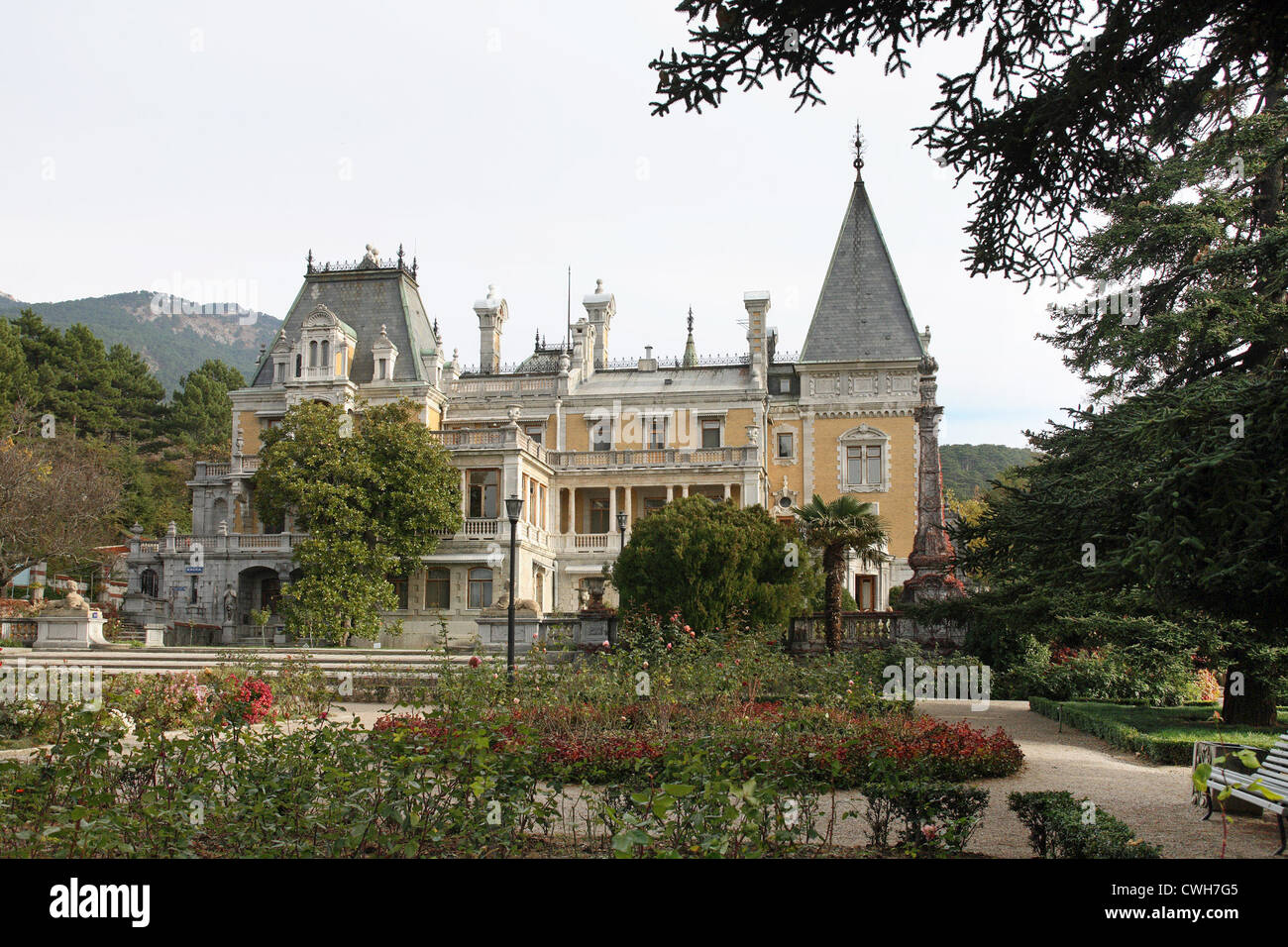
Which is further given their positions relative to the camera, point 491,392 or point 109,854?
point 491,392

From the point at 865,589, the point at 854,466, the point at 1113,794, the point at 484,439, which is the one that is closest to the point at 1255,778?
the point at 1113,794

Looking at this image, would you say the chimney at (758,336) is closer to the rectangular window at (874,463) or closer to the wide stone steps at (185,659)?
the rectangular window at (874,463)

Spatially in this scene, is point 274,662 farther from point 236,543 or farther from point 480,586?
point 236,543

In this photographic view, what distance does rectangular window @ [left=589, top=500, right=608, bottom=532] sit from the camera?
4347 cm

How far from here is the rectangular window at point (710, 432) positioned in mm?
44750

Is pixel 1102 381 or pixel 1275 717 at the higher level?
pixel 1102 381

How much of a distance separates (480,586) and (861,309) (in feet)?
68.1

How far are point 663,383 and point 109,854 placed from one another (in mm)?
41515

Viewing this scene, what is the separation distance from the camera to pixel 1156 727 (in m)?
14.6

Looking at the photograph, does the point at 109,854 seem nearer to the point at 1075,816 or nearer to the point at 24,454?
the point at 1075,816

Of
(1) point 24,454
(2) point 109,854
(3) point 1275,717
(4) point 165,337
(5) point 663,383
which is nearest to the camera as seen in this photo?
(2) point 109,854

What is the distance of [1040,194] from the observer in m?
9.27

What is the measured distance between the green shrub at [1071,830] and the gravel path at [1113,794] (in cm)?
32

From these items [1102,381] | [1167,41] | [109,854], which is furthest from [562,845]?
[1102,381]
